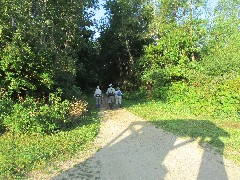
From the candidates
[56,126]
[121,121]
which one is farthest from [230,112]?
[56,126]

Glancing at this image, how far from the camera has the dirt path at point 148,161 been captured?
8031mm

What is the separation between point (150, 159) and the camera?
9.38 metres

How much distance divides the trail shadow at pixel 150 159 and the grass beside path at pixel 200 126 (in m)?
0.05

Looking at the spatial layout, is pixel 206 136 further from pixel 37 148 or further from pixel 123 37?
pixel 123 37

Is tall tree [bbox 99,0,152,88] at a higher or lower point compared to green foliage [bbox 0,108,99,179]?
higher

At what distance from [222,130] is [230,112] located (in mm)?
3844

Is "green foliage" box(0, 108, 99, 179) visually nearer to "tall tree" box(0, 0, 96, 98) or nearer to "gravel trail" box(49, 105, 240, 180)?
"gravel trail" box(49, 105, 240, 180)

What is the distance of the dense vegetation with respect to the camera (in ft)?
38.2

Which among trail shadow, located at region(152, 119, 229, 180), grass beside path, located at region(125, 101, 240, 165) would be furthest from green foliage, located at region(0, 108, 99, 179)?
grass beside path, located at region(125, 101, 240, 165)

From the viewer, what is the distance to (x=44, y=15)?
14.1 metres

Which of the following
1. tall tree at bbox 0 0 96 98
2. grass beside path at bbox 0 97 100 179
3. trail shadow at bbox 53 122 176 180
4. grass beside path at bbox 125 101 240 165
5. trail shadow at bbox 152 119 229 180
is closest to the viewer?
trail shadow at bbox 53 122 176 180

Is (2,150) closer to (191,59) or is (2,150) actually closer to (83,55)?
(191,59)

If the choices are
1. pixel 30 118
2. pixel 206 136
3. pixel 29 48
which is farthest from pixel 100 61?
pixel 30 118

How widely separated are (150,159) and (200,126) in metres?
5.99
